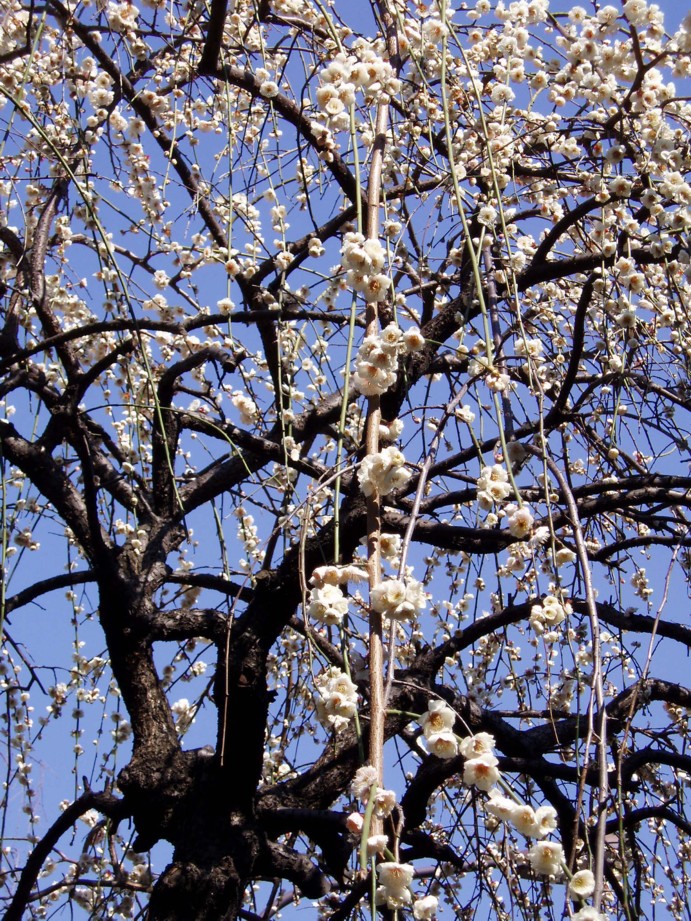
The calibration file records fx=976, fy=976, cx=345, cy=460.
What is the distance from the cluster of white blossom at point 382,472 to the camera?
1.38 meters

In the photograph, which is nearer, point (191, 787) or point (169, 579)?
point (191, 787)

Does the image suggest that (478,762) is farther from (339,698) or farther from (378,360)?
(378,360)

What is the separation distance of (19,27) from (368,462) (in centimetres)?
223

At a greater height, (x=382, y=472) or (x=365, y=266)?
(x=365, y=266)

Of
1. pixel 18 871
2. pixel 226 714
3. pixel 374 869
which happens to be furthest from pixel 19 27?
pixel 374 869

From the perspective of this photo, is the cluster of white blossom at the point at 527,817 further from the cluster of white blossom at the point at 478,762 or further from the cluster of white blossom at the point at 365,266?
the cluster of white blossom at the point at 365,266

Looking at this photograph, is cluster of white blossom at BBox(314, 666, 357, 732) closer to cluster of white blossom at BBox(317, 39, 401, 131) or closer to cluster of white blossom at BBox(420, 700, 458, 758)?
cluster of white blossom at BBox(420, 700, 458, 758)

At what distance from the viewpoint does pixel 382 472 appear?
1.39 metres

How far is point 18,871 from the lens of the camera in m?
2.99

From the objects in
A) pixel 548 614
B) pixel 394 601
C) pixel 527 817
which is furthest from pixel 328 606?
pixel 548 614

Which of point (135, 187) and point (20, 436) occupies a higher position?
point (135, 187)

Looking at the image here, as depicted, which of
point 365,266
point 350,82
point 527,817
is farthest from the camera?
point 350,82

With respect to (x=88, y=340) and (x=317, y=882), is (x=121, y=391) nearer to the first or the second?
(x=88, y=340)

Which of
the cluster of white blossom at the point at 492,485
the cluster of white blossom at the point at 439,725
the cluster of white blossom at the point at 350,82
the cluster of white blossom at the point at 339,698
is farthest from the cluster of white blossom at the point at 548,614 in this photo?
the cluster of white blossom at the point at 350,82
